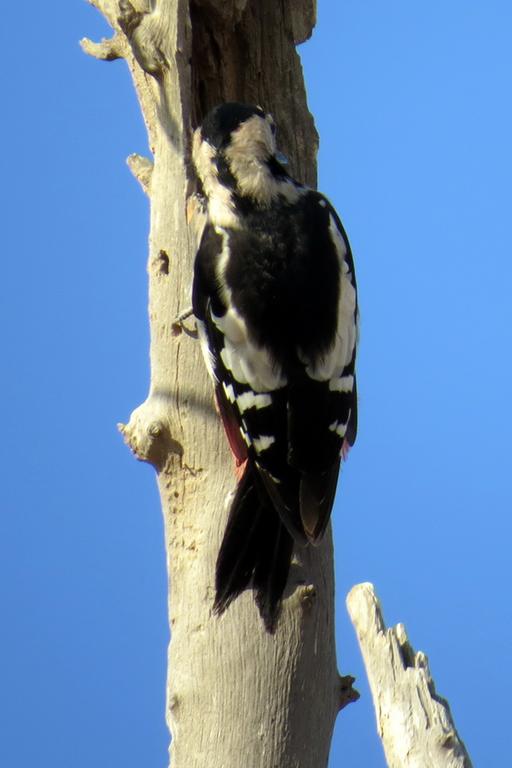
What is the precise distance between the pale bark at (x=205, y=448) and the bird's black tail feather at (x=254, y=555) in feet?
0.30

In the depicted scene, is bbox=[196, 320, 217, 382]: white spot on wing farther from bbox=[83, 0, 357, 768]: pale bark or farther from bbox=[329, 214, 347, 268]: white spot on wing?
bbox=[329, 214, 347, 268]: white spot on wing

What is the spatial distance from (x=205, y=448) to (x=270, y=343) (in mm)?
289

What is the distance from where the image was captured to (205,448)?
2.51 meters

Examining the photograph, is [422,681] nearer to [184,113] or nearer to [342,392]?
[342,392]

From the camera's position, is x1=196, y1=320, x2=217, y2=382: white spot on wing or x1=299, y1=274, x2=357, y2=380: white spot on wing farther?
x1=196, y1=320, x2=217, y2=382: white spot on wing

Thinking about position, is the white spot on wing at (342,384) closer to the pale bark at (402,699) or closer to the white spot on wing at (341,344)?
the white spot on wing at (341,344)

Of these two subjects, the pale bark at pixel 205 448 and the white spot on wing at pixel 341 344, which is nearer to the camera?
the white spot on wing at pixel 341 344

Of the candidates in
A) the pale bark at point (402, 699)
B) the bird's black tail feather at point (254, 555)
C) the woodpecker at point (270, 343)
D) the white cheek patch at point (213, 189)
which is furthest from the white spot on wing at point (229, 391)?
the pale bark at point (402, 699)

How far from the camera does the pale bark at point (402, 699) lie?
236cm

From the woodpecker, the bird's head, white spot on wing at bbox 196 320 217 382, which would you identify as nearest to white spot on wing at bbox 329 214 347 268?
the woodpecker

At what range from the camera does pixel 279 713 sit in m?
2.42

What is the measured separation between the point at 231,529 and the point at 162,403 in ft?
0.94

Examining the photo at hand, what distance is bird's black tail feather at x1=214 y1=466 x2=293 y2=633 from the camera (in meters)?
2.34

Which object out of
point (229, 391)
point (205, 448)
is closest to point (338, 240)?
point (229, 391)
